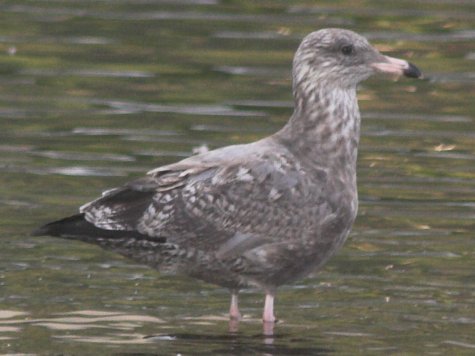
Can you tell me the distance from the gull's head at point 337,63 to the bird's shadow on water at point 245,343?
162 cm

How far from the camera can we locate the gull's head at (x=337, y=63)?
13398 mm

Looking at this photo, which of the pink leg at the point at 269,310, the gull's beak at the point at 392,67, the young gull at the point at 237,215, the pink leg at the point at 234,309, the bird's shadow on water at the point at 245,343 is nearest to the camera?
the bird's shadow on water at the point at 245,343

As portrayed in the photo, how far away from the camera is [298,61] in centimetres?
1348

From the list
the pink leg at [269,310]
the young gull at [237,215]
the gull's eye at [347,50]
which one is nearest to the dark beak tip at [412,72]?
the gull's eye at [347,50]

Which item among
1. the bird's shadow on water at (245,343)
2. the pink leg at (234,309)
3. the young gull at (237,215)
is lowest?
the bird's shadow on water at (245,343)

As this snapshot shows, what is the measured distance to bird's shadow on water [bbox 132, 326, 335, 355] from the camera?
12656 millimetres

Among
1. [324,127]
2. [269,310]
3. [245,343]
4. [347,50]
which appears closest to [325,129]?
[324,127]

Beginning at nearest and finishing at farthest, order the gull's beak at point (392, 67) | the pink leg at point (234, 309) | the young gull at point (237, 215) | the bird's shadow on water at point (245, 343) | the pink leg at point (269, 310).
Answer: the bird's shadow on water at point (245, 343)
the young gull at point (237, 215)
the pink leg at point (269, 310)
the pink leg at point (234, 309)
the gull's beak at point (392, 67)

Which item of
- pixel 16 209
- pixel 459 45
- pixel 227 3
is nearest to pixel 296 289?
pixel 16 209

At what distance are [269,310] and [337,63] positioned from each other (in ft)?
5.23

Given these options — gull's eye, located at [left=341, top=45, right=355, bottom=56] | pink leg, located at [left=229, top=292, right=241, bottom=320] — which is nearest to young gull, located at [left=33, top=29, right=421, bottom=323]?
pink leg, located at [left=229, top=292, right=241, bottom=320]

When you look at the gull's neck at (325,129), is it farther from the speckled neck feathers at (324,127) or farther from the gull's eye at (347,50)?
the gull's eye at (347,50)

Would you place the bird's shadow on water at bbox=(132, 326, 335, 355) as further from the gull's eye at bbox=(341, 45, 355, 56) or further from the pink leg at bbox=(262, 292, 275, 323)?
the gull's eye at bbox=(341, 45, 355, 56)

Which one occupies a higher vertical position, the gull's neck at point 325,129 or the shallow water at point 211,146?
the gull's neck at point 325,129
